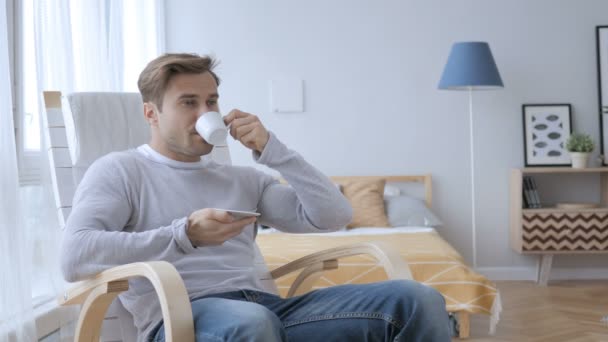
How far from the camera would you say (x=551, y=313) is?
3.95 meters

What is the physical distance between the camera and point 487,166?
5.02 metres

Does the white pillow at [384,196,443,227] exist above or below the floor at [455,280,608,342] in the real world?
above

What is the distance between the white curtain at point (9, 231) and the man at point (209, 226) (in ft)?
1.98

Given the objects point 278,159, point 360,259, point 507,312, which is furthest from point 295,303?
point 507,312

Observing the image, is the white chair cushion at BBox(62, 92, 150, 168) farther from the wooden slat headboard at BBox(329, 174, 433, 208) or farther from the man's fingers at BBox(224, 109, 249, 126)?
the wooden slat headboard at BBox(329, 174, 433, 208)

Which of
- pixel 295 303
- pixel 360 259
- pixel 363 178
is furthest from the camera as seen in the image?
pixel 363 178

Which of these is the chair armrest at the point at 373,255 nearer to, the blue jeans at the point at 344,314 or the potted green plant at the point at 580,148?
the blue jeans at the point at 344,314

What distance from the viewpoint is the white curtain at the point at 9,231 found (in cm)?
232

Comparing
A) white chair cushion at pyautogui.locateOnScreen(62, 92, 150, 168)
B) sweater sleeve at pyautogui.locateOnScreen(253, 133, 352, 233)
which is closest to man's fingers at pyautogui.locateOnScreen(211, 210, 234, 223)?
sweater sleeve at pyautogui.locateOnScreen(253, 133, 352, 233)

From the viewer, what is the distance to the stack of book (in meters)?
4.80

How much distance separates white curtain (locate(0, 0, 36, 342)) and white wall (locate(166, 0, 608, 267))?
2653 millimetres

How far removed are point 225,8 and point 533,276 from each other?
2.74m

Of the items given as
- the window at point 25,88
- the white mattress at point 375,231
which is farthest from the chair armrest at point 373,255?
the white mattress at point 375,231

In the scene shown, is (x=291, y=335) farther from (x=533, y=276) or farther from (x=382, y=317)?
(x=533, y=276)
